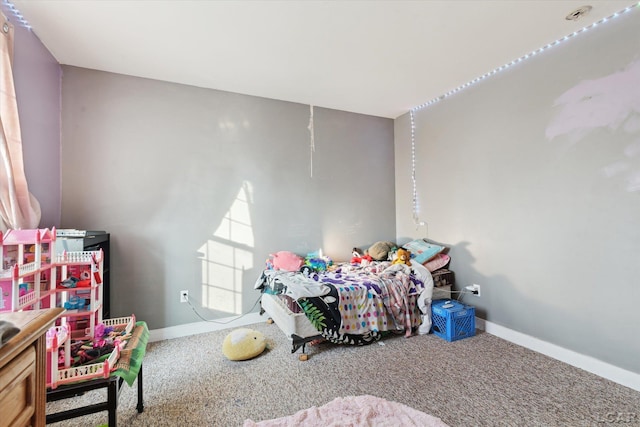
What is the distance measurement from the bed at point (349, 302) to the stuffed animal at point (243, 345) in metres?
0.24

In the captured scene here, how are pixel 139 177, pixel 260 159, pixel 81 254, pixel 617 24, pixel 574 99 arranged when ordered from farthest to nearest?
pixel 260 159 < pixel 139 177 < pixel 574 99 < pixel 617 24 < pixel 81 254

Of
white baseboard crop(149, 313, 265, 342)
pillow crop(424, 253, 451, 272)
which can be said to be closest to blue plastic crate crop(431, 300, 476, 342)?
pillow crop(424, 253, 451, 272)

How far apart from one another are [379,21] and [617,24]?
5.50 feet

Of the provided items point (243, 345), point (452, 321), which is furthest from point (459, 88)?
point (243, 345)

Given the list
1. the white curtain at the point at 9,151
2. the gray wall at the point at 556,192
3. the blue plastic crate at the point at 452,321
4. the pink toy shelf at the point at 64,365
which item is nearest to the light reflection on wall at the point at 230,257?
the white curtain at the point at 9,151

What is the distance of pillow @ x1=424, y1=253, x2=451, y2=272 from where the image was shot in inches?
126

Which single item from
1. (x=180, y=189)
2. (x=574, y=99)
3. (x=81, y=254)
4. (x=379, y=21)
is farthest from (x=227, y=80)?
(x=574, y=99)

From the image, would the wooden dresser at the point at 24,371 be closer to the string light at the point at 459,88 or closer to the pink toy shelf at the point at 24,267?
the pink toy shelf at the point at 24,267

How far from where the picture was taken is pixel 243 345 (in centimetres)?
240

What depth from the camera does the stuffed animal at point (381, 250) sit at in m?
3.56

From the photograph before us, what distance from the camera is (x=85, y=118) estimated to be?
2.62 meters

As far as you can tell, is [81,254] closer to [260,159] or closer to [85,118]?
[85,118]

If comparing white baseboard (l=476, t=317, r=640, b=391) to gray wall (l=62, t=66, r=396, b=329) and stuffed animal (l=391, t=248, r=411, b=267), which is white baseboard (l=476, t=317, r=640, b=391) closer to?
stuffed animal (l=391, t=248, r=411, b=267)

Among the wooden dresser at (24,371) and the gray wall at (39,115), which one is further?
the gray wall at (39,115)
